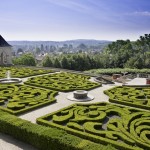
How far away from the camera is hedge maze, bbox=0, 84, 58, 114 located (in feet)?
70.7

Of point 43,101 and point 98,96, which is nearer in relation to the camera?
point 43,101

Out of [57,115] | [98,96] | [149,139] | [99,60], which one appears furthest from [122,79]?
[99,60]

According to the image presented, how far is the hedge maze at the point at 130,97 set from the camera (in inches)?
940

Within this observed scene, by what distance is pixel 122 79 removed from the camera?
38.5 m

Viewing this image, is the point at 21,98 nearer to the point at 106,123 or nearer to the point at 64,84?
the point at 64,84

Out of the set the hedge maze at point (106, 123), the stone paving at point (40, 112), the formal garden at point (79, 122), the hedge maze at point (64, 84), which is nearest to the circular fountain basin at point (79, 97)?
the stone paving at point (40, 112)

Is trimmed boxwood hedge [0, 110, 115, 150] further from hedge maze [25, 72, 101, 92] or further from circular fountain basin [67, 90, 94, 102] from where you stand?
hedge maze [25, 72, 101, 92]

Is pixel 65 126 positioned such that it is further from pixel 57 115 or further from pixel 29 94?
pixel 29 94

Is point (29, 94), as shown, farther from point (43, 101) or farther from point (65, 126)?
point (65, 126)

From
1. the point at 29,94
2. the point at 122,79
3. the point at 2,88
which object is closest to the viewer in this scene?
Answer: the point at 29,94

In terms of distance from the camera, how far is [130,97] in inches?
1034

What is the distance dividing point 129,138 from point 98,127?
2829 mm

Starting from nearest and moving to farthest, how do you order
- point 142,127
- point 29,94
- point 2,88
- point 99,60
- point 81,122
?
point 142,127, point 81,122, point 29,94, point 2,88, point 99,60

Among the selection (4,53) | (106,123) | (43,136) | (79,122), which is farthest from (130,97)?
(4,53)
